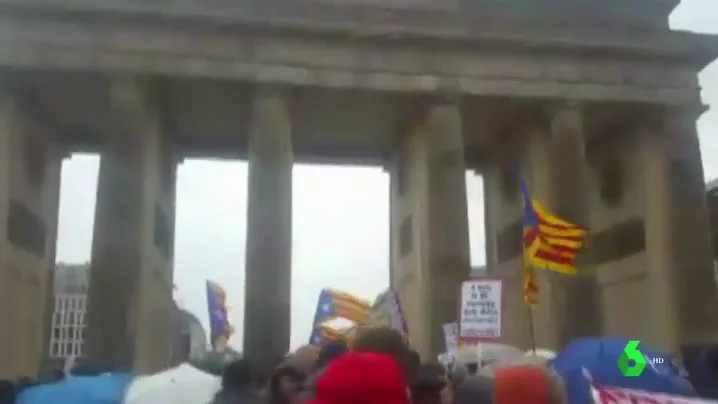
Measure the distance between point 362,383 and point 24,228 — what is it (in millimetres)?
34340

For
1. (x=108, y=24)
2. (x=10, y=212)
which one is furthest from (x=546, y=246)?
(x=10, y=212)

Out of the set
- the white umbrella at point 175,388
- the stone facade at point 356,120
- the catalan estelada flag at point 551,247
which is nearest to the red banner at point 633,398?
the white umbrella at point 175,388

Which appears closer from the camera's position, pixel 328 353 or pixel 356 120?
pixel 328 353

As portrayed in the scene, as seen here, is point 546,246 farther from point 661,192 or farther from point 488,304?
point 661,192

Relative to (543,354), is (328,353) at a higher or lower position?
higher

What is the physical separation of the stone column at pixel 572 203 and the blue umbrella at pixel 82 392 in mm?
26597

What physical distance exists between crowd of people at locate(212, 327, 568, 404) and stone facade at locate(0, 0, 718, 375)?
22157mm

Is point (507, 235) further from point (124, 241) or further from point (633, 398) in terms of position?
point (633, 398)

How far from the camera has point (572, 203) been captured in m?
33.4

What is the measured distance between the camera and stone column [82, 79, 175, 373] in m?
29.2

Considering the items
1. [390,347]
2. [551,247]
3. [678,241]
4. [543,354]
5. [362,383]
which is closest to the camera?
[362,383]

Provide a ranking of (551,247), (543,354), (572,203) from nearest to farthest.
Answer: (543,354) < (551,247) < (572,203)

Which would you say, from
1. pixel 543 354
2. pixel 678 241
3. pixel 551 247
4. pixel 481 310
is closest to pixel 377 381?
pixel 543 354

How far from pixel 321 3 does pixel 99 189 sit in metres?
11.6
